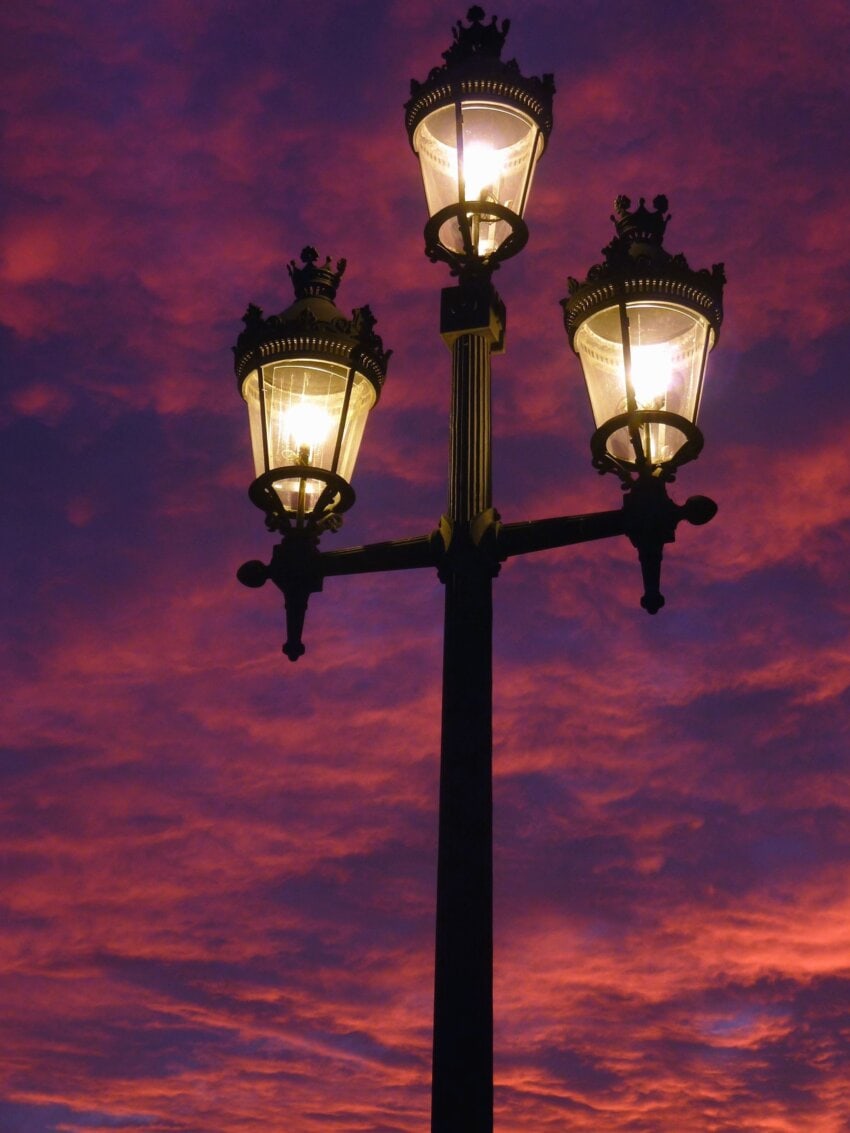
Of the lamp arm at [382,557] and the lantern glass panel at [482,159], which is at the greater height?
the lantern glass panel at [482,159]

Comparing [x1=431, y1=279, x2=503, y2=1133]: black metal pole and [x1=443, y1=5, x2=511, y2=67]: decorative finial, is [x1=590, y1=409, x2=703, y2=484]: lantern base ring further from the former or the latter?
[x1=443, y1=5, x2=511, y2=67]: decorative finial

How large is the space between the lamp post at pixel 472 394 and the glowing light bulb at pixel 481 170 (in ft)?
0.04

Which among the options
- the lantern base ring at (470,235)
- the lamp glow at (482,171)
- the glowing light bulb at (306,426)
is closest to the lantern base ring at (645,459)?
the lantern base ring at (470,235)

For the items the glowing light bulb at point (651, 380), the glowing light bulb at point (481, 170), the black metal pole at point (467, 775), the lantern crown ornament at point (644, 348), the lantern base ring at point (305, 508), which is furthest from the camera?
the glowing light bulb at point (481, 170)

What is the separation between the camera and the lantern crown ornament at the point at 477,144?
24.3 feet

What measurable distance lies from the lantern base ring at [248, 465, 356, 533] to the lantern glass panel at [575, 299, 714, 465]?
1329 mm

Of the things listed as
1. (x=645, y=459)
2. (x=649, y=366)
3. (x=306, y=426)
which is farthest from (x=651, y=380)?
(x=306, y=426)

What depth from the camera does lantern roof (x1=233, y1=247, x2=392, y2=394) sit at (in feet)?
23.7

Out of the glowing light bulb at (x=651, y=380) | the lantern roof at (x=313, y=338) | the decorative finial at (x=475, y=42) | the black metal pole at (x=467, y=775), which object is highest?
the decorative finial at (x=475, y=42)

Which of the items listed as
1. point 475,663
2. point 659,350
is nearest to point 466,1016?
point 475,663

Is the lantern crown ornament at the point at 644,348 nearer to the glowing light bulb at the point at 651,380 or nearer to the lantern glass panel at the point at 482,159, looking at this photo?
the glowing light bulb at the point at 651,380

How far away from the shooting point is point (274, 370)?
7336mm

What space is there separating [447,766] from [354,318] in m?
2.56

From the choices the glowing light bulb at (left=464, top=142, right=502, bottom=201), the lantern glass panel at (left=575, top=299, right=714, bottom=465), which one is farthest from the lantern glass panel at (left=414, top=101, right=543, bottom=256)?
the lantern glass panel at (left=575, top=299, right=714, bottom=465)
